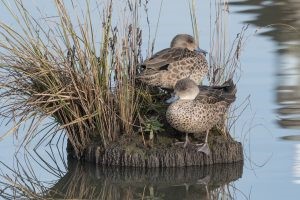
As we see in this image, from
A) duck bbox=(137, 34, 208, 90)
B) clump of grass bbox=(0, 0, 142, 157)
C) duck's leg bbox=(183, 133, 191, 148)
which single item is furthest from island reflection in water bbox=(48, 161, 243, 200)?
duck bbox=(137, 34, 208, 90)

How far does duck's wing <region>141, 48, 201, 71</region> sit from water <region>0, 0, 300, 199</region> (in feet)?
2.31

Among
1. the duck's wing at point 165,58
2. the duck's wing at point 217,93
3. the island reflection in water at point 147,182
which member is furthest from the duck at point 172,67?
the island reflection in water at point 147,182

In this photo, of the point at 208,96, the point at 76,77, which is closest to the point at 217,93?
the point at 208,96

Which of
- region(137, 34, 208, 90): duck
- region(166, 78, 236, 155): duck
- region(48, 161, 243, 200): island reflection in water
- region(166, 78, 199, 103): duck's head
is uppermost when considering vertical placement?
region(137, 34, 208, 90): duck

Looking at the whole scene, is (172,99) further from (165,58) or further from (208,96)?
(165,58)

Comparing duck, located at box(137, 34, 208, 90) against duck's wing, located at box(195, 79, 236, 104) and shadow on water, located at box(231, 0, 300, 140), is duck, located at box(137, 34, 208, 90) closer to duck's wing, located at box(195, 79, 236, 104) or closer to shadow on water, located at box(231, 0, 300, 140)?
duck's wing, located at box(195, 79, 236, 104)

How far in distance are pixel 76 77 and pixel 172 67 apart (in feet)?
3.14

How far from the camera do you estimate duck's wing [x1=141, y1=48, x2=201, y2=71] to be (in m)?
10.0

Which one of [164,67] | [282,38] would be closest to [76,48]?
[164,67]

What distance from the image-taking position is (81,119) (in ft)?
31.8

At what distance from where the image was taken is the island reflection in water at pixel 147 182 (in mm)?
9125

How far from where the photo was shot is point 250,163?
9766 millimetres

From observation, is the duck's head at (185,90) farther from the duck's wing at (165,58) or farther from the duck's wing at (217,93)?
the duck's wing at (165,58)

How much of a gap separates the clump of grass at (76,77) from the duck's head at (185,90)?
340mm
